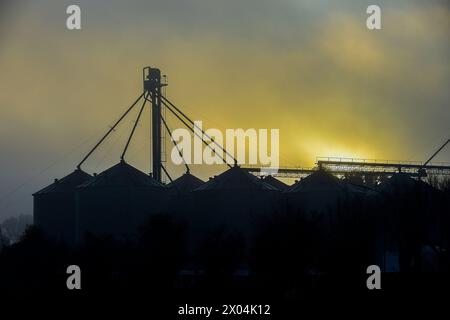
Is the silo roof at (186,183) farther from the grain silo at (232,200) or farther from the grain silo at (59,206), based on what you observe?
the grain silo at (59,206)

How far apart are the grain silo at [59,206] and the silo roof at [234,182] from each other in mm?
10001

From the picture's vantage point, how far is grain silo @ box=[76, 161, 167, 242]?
69188 millimetres

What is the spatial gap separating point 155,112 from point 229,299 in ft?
154

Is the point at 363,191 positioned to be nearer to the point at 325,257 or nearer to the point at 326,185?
the point at 326,185

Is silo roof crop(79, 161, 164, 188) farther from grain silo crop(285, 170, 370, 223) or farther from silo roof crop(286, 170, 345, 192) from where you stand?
silo roof crop(286, 170, 345, 192)

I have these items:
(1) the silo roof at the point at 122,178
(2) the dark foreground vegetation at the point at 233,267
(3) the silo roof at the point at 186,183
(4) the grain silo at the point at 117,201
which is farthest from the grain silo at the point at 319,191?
(2) the dark foreground vegetation at the point at 233,267

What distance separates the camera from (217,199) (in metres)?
71.4

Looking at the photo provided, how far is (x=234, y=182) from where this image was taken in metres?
72.8

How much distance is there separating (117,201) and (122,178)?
2020 millimetres

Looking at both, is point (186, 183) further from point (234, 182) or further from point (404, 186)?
point (404, 186)

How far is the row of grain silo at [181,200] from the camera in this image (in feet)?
227

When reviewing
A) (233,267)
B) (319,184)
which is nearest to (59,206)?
(319,184)

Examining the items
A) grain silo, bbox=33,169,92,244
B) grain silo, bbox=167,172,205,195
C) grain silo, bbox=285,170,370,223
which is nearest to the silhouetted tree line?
grain silo, bbox=285,170,370,223
